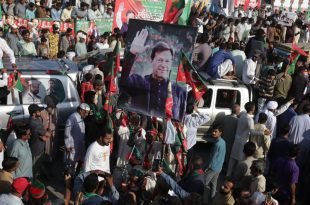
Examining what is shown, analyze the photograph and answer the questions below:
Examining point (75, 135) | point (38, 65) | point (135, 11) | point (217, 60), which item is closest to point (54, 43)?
point (135, 11)

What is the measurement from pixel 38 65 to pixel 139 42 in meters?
3.31

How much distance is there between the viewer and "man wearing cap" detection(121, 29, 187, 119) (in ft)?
23.9

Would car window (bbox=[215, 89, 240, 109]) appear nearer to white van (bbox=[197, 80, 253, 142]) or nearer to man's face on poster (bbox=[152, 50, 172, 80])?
white van (bbox=[197, 80, 253, 142])

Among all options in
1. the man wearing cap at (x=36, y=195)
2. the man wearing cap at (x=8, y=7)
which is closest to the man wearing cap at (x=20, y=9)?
the man wearing cap at (x=8, y=7)

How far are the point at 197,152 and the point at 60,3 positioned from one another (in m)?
11.1

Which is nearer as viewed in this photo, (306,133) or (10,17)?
(306,133)

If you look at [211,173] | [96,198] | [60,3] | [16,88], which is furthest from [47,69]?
[60,3]

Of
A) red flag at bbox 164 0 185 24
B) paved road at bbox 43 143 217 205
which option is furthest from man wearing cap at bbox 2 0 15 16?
paved road at bbox 43 143 217 205

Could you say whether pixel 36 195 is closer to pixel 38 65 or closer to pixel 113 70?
pixel 113 70

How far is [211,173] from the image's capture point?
7.97 metres

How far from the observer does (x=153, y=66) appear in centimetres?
746

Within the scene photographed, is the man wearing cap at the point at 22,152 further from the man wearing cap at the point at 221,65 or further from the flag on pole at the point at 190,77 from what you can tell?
the man wearing cap at the point at 221,65

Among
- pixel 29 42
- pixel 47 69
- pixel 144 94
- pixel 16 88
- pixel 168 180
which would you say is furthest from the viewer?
pixel 29 42

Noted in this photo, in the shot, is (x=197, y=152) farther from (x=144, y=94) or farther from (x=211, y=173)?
(x=144, y=94)
